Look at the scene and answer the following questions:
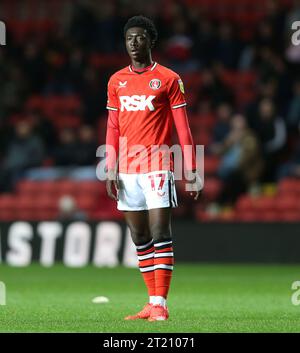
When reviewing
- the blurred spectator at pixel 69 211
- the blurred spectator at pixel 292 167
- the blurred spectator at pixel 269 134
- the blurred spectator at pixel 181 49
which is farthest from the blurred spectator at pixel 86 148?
the blurred spectator at pixel 292 167

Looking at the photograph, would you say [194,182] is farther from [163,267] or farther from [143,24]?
[143,24]

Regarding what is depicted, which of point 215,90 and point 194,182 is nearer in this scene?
point 194,182

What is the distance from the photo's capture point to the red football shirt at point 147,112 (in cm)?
846

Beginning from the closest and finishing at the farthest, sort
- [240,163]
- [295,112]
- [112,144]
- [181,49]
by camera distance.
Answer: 1. [112,144]
2. [240,163]
3. [295,112]
4. [181,49]

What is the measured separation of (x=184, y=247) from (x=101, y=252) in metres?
1.26

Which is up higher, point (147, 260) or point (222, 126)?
point (222, 126)

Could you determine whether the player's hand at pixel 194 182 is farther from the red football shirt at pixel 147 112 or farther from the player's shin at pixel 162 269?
the player's shin at pixel 162 269

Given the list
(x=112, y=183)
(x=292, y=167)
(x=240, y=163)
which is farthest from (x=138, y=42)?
(x=292, y=167)

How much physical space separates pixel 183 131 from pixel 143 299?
9.58 feet

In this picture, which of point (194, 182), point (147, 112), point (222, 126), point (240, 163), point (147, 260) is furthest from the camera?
point (222, 126)

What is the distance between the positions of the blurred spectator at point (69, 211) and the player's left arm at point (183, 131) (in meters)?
8.70

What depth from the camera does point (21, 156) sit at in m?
19.2

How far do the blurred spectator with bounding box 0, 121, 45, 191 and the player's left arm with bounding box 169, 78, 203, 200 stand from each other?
35.6ft

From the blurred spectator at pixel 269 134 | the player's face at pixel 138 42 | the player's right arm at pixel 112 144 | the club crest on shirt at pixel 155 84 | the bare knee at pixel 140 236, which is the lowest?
the bare knee at pixel 140 236
